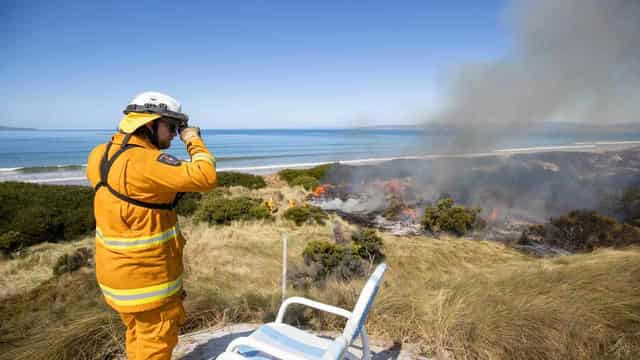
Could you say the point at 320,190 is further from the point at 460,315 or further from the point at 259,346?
the point at 259,346

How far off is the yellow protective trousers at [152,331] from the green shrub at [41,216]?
8001mm

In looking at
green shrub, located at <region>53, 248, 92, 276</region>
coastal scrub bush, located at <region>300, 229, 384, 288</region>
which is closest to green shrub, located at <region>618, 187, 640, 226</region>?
coastal scrub bush, located at <region>300, 229, 384, 288</region>

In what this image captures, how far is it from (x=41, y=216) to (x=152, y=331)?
30.0 feet

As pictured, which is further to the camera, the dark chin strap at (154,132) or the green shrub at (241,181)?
the green shrub at (241,181)

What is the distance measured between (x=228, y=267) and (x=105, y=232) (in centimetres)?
515

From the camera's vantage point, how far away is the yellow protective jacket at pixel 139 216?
5.00 ft

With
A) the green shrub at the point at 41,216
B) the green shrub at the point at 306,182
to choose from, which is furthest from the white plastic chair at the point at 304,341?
the green shrub at the point at 306,182

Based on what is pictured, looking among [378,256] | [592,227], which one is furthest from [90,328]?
[592,227]

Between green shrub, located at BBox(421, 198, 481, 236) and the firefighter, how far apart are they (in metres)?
9.11

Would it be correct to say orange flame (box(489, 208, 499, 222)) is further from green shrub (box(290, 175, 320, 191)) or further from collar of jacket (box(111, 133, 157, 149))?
collar of jacket (box(111, 133, 157, 149))

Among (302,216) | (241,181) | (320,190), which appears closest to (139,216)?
(302,216)

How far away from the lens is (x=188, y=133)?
66.3 inches

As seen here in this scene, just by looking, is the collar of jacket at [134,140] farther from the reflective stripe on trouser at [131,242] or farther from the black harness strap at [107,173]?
the reflective stripe on trouser at [131,242]

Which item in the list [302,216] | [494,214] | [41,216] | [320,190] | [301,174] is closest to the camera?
[41,216]
